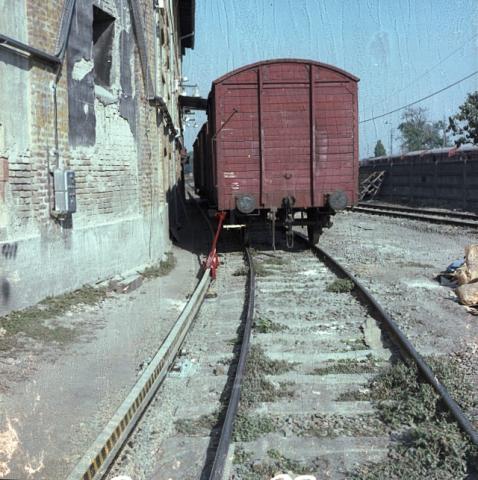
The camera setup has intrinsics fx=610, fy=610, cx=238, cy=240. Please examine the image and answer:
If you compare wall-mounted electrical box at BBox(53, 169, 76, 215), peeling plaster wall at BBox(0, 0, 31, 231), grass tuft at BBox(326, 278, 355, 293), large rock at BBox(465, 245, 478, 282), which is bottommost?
grass tuft at BBox(326, 278, 355, 293)

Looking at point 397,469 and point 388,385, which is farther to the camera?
point 388,385

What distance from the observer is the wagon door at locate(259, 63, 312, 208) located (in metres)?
13.0

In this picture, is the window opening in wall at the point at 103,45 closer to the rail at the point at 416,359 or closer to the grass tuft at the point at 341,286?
the grass tuft at the point at 341,286

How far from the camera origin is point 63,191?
8508mm

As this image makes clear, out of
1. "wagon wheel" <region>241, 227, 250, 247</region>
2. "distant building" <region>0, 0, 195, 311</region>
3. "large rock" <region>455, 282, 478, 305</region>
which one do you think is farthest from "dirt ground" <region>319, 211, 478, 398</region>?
"distant building" <region>0, 0, 195, 311</region>

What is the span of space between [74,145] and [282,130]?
5.22m

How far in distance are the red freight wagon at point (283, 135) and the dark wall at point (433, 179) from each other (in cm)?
1522

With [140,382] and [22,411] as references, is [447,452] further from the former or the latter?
[22,411]

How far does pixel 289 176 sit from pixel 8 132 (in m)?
6.96

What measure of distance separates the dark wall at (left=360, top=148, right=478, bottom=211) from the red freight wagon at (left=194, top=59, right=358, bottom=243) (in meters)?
15.2

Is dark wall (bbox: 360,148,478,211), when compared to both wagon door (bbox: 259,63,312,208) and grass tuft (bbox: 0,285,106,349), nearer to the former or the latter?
wagon door (bbox: 259,63,312,208)

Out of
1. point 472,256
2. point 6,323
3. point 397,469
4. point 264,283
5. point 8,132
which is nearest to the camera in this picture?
point 397,469

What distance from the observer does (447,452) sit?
13.0 ft

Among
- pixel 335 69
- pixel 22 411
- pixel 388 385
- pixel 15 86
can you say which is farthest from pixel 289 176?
pixel 22 411
